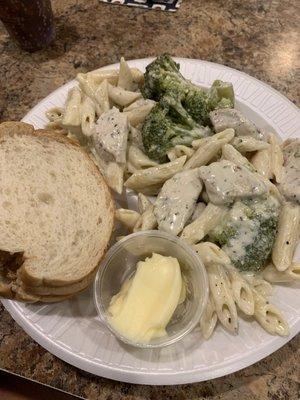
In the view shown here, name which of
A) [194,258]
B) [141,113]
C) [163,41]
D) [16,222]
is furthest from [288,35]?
[16,222]

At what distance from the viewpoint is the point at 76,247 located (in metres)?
1.24

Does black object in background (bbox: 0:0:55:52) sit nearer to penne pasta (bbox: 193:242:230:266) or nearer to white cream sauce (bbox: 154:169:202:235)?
white cream sauce (bbox: 154:169:202:235)

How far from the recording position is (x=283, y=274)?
1173mm

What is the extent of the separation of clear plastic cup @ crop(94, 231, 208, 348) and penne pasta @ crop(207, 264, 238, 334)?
3cm

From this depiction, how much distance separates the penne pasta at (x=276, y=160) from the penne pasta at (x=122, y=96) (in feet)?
1.57

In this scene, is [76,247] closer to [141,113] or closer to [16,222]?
[16,222]

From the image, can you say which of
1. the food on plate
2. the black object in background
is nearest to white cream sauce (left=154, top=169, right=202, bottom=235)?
the food on plate

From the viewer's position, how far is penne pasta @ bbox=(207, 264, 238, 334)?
3.66ft

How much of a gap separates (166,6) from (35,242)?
152cm

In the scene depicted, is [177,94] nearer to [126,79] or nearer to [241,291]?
[126,79]

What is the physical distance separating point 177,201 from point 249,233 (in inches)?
8.6

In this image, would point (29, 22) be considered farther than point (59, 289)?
Yes

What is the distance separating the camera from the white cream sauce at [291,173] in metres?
1.26

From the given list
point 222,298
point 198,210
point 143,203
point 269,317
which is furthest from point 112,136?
point 269,317
